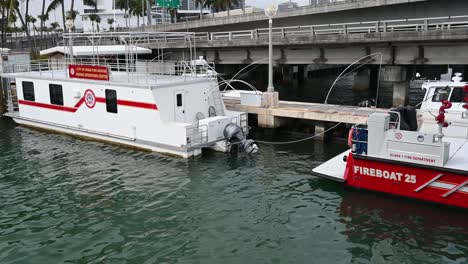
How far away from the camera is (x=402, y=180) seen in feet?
40.4

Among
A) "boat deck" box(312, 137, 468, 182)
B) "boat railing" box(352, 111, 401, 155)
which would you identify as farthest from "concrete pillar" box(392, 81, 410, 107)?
"boat railing" box(352, 111, 401, 155)

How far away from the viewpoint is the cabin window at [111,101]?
19312 mm

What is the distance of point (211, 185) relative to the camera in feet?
47.1

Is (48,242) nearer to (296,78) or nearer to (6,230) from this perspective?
(6,230)

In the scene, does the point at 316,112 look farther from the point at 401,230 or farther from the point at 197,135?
the point at 401,230

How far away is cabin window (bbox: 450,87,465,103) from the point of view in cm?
1595

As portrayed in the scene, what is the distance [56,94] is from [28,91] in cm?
251

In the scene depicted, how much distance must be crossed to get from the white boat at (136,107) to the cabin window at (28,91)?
0.17 ft

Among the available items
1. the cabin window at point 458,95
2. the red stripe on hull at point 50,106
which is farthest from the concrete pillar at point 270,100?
the red stripe on hull at point 50,106

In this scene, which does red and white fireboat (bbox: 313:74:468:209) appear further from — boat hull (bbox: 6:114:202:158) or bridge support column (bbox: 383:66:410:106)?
bridge support column (bbox: 383:66:410:106)

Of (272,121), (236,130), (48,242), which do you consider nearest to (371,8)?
(272,121)

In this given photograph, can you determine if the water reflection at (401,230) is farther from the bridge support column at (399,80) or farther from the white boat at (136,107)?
the bridge support column at (399,80)

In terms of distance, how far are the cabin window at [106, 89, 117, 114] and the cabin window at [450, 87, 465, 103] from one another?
1368 centimetres

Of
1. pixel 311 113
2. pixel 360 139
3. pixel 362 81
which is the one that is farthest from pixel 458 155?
pixel 362 81
